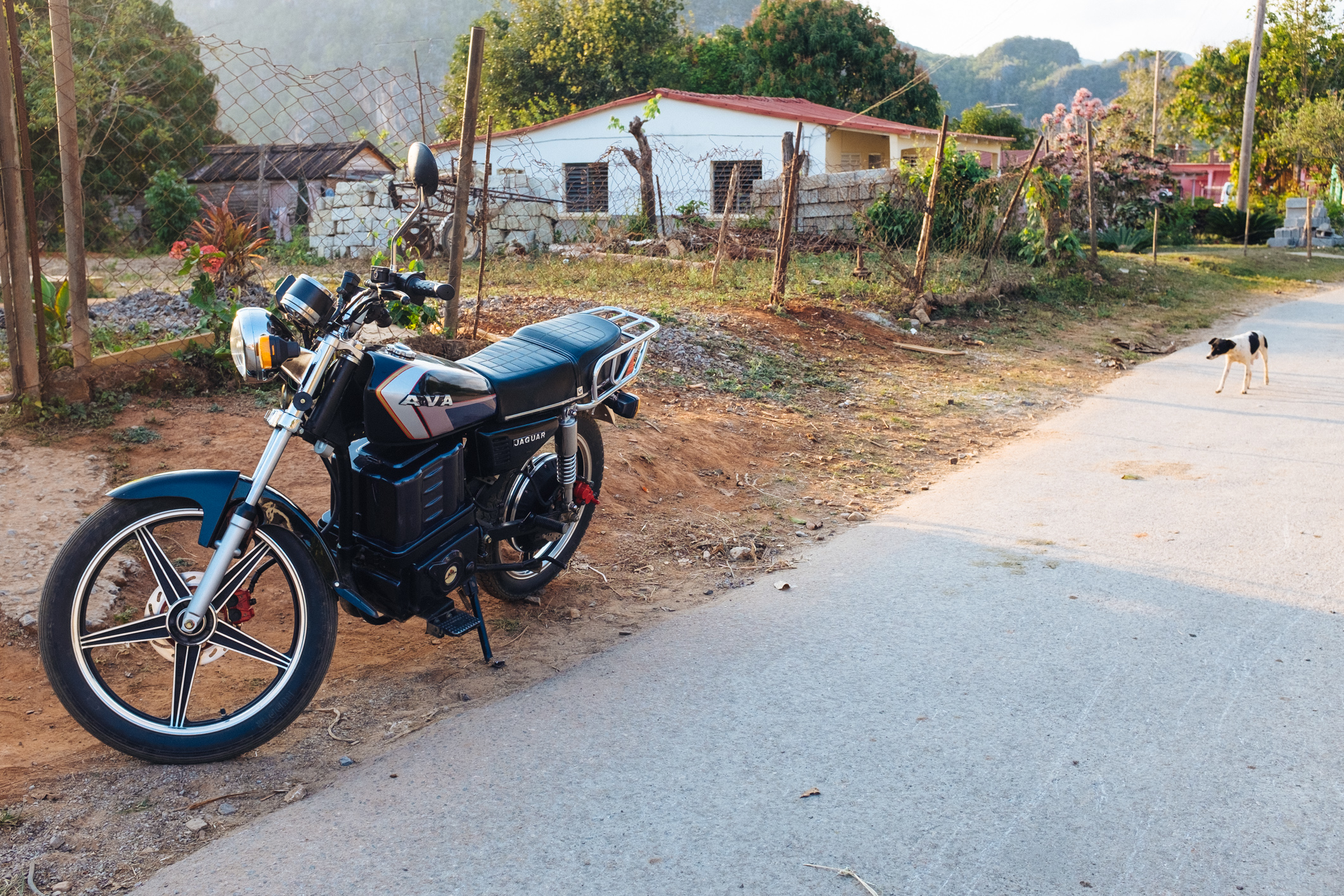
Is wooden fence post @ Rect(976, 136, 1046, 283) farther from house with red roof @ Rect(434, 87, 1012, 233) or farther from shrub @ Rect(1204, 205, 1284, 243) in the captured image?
shrub @ Rect(1204, 205, 1284, 243)

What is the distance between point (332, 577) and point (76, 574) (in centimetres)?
73

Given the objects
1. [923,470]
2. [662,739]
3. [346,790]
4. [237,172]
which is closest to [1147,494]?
[923,470]

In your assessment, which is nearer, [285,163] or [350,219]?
[350,219]

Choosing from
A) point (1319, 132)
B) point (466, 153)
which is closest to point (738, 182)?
point (466, 153)

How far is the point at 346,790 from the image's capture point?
9.64ft

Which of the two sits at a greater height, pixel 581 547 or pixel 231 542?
pixel 231 542

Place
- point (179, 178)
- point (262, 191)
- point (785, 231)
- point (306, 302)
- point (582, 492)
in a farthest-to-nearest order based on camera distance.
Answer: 1. point (262, 191)
2. point (179, 178)
3. point (785, 231)
4. point (582, 492)
5. point (306, 302)

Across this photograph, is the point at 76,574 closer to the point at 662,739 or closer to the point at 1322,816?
the point at 662,739

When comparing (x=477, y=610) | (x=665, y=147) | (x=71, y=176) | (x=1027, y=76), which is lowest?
(x=477, y=610)

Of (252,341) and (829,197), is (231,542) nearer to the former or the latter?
(252,341)

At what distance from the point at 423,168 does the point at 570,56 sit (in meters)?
36.7

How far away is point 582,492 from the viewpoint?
434cm

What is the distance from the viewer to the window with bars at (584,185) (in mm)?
24409

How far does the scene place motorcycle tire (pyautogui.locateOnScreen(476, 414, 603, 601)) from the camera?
407cm
